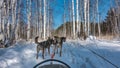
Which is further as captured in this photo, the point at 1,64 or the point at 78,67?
the point at 1,64

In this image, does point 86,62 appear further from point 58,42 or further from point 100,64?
point 58,42

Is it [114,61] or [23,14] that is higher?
[23,14]

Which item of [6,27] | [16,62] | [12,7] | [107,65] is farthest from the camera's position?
[12,7]

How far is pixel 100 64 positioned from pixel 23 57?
12.4ft

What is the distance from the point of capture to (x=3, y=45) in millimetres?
20312

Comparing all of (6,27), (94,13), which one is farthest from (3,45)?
(94,13)

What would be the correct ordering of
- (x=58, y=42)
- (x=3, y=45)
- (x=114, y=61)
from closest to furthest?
(x=114, y=61)
(x=58, y=42)
(x=3, y=45)

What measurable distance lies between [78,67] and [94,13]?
129 feet

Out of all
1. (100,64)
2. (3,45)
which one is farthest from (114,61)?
(3,45)

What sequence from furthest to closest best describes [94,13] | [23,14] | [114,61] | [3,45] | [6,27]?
[94,13]
[23,14]
[6,27]
[3,45]
[114,61]

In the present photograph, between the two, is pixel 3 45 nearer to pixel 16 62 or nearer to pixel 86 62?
pixel 16 62

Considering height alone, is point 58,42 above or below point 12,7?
below

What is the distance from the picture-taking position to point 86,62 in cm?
1030

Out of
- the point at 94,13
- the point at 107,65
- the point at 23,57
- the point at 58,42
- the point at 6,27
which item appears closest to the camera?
the point at 107,65
